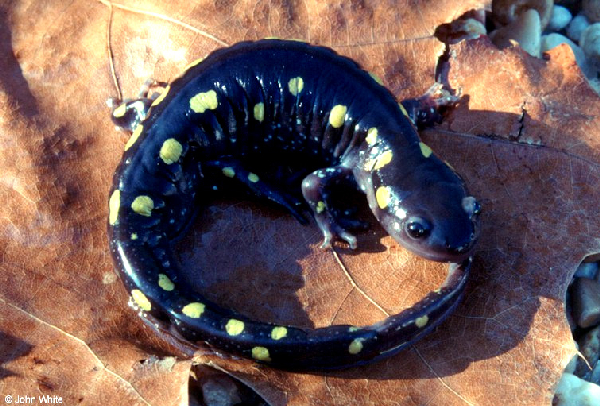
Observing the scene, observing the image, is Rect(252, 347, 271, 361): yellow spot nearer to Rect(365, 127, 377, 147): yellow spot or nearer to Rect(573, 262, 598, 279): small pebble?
Rect(365, 127, 377, 147): yellow spot

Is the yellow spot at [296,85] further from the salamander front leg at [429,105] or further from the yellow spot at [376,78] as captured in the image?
the salamander front leg at [429,105]

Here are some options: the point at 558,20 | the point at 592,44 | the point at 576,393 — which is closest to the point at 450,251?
the point at 576,393

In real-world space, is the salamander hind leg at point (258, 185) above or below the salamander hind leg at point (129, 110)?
below

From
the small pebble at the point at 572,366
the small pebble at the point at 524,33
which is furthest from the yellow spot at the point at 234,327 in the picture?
the small pebble at the point at 524,33

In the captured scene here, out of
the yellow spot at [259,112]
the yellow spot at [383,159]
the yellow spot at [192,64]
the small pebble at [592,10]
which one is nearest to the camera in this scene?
the yellow spot at [383,159]

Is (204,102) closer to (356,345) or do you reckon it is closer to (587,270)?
(356,345)

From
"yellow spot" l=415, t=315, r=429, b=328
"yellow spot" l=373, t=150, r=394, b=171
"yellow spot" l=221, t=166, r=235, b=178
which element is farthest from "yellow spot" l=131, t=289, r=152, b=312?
"yellow spot" l=373, t=150, r=394, b=171
